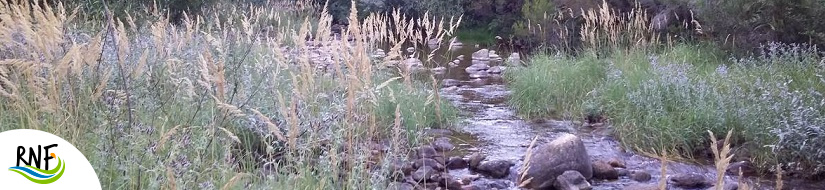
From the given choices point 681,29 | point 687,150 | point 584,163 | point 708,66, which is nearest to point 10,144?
point 584,163

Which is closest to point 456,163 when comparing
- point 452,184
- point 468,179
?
point 468,179

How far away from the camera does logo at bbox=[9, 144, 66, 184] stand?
73.4 inches

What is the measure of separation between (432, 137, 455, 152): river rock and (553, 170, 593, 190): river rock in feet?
3.46

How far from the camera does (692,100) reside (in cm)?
600

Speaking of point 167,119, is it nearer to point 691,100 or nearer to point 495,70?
point 691,100

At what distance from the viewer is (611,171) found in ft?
16.7

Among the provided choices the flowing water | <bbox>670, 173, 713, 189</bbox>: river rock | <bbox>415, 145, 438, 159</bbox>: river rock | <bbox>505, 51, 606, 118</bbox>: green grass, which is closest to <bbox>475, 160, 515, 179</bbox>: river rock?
the flowing water

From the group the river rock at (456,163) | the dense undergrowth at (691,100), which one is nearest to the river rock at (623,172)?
the dense undergrowth at (691,100)

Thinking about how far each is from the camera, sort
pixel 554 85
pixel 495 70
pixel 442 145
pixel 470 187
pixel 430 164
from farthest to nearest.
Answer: pixel 495 70, pixel 554 85, pixel 442 145, pixel 430 164, pixel 470 187

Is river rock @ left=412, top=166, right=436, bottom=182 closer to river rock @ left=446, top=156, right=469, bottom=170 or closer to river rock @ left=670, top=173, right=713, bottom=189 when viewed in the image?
river rock @ left=446, top=156, right=469, bottom=170

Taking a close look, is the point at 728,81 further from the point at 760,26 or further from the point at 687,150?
the point at 760,26

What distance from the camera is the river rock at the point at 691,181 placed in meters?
4.86

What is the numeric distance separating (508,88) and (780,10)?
9.29 ft

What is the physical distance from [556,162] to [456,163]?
0.67 m
